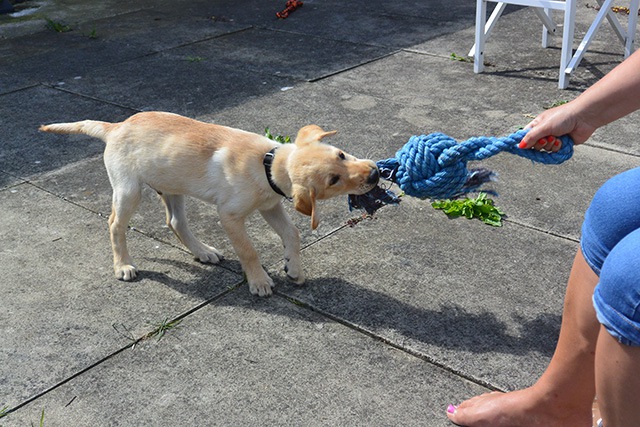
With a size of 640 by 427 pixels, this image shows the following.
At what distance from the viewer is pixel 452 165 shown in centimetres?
304

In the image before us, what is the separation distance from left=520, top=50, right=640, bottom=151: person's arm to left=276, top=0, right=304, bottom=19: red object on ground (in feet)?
20.8

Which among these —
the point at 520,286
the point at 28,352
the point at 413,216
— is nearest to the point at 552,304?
the point at 520,286

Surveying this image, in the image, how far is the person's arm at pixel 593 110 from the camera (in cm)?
232

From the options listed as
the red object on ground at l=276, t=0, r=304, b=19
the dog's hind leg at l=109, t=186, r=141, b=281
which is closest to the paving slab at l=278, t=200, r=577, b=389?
the dog's hind leg at l=109, t=186, r=141, b=281

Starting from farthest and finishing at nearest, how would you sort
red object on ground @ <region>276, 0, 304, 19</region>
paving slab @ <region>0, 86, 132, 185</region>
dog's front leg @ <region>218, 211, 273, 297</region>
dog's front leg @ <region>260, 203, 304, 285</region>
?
1. red object on ground @ <region>276, 0, 304, 19</region>
2. paving slab @ <region>0, 86, 132, 185</region>
3. dog's front leg @ <region>260, 203, 304, 285</region>
4. dog's front leg @ <region>218, 211, 273, 297</region>

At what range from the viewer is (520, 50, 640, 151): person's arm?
7.61 feet

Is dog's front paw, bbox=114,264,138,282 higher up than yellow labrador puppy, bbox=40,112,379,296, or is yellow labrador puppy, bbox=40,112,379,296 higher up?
yellow labrador puppy, bbox=40,112,379,296

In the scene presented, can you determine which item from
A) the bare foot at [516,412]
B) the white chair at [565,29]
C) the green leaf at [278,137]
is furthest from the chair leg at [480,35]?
the bare foot at [516,412]

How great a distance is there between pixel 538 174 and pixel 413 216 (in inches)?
37.6

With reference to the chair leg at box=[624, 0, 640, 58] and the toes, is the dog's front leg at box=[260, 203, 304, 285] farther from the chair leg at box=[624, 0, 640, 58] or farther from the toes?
the chair leg at box=[624, 0, 640, 58]

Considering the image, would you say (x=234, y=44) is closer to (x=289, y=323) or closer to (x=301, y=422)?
(x=289, y=323)

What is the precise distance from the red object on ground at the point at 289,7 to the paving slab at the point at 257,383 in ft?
19.6

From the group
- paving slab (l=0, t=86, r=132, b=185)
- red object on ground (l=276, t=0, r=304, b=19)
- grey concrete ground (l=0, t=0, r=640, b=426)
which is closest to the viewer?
grey concrete ground (l=0, t=0, r=640, b=426)

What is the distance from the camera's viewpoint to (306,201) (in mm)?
3211
